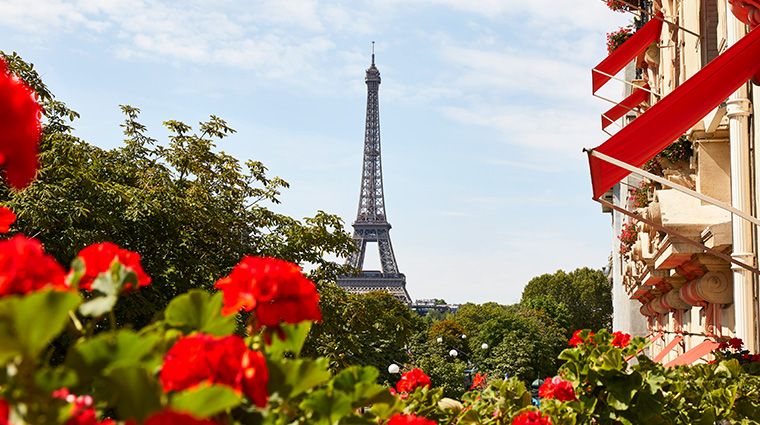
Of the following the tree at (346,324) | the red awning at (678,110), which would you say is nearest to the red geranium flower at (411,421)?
the red awning at (678,110)

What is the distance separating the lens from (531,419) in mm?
3596

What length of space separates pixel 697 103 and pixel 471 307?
107388 millimetres

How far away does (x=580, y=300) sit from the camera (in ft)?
295

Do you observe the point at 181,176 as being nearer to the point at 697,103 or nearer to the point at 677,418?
the point at 697,103

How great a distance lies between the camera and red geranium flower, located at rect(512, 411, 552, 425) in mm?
3514

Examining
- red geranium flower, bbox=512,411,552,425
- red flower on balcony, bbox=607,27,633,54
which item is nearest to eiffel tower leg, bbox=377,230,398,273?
red flower on balcony, bbox=607,27,633,54

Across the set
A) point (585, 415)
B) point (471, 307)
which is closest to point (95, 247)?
point (585, 415)

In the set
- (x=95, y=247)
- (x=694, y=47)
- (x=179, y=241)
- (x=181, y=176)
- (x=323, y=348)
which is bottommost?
(x=323, y=348)

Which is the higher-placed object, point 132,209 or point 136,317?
point 132,209

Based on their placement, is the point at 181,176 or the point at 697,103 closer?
the point at 697,103

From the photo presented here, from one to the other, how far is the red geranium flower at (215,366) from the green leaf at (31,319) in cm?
29

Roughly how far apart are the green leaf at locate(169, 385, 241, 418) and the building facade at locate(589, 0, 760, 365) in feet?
20.6

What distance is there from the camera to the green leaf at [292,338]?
2010 millimetres

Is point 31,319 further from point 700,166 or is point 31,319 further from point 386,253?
point 386,253
